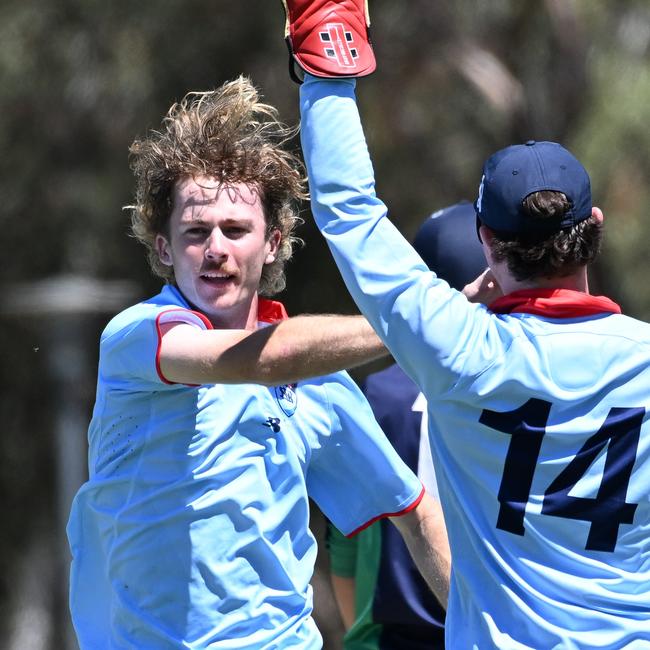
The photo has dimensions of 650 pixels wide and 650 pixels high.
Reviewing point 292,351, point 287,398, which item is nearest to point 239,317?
point 287,398

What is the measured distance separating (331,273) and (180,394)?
9165 millimetres

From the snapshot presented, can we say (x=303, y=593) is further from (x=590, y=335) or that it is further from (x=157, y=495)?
(x=590, y=335)

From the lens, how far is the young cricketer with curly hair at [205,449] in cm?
317

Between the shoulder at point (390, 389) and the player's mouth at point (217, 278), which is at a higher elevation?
the player's mouth at point (217, 278)

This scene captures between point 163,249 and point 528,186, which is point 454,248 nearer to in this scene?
point 163,249

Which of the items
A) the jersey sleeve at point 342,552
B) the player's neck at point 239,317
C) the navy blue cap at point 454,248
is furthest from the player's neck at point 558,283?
the jersey sleeve at point 342,552

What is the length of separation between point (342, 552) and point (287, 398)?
4.13 feet

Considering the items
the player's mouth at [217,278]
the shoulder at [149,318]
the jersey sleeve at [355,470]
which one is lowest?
the jersey sleeve at [355,470]

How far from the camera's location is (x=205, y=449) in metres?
3.21

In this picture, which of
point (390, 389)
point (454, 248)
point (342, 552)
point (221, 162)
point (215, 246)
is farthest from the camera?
point (342, 552)

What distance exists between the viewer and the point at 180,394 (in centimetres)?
320

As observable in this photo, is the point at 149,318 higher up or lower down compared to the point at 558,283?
lower down

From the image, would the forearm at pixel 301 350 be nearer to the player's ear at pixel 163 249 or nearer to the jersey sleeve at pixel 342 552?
the player's ear at pixel 163 249

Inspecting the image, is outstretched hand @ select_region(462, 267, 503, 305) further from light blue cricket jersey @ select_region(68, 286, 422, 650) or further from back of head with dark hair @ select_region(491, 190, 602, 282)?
light blue cricket jersey @ select_region(68, 286, 422, 650)
